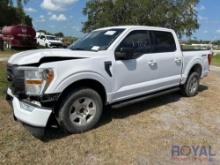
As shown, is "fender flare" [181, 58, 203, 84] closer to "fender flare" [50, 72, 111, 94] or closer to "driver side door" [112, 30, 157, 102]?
"driver side door" [112, 30, 157, 102]

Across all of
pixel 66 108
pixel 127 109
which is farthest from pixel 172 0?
pixel 66 108

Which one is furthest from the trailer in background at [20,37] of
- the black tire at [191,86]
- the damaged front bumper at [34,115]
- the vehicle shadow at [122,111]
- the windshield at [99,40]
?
the damaged front bumper at [34,115]

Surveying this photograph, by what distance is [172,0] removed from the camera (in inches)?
1168

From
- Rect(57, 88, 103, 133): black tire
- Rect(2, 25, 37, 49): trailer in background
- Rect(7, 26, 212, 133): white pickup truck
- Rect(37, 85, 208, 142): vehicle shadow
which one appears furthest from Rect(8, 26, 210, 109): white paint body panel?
Rect(2, 25, 37, 49): trailer in background

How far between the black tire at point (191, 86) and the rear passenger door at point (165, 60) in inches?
25.5

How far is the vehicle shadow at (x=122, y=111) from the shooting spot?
4759 millimetres

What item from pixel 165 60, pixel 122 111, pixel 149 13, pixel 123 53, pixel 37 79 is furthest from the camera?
pixel 149 13

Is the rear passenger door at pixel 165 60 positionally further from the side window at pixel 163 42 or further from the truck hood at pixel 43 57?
the truck hood at pixel 43 57

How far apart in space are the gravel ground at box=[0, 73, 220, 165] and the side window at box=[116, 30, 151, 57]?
1.33 meters

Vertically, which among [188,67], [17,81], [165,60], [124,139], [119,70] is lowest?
[124,139]

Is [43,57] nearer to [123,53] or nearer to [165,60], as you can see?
[123,53]

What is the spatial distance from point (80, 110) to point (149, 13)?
25.5 m

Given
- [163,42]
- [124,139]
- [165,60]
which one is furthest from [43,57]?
[163,42]

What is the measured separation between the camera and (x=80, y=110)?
4.80 m
